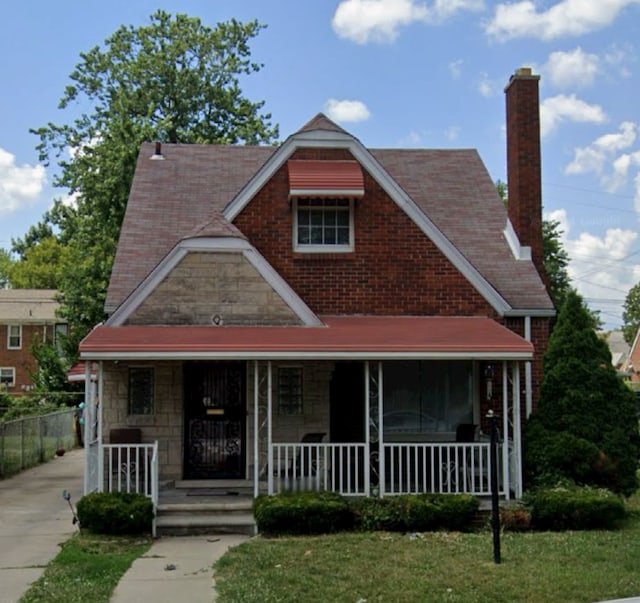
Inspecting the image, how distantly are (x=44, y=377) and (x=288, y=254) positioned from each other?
23183mm

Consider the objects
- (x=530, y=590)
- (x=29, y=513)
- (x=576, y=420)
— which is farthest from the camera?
(x=29, y=513)

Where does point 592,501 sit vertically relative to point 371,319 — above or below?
below

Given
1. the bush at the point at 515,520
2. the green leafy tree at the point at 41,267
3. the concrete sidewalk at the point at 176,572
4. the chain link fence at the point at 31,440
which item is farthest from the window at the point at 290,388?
the green leafy tree at the point at 41,267

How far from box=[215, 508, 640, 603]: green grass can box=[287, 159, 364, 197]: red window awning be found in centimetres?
601

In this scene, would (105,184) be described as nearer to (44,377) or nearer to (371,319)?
(44,377)

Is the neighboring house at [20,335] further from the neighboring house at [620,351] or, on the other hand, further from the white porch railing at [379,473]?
the neighboring house at [620,351]

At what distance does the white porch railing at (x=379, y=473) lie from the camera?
41.0ft

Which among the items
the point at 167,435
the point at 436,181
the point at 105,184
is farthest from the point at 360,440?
the point at 105,184

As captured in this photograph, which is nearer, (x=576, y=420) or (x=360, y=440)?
(x=576, y=420)

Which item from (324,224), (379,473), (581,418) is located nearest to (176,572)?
(379,473)

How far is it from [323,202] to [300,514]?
5956mm

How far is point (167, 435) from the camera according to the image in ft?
45.5

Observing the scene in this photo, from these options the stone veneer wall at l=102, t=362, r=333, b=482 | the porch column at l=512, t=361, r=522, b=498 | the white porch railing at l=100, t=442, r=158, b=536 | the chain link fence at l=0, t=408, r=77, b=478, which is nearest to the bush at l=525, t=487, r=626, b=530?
the porch column at l=512, t=361, r=522, b=498

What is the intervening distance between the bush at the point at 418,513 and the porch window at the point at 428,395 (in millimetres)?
3031
